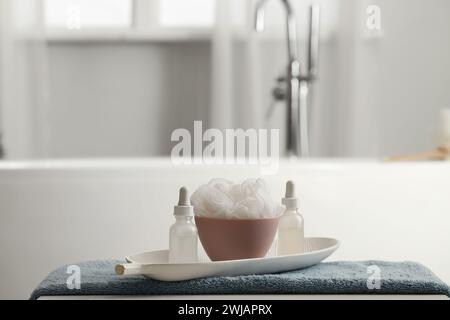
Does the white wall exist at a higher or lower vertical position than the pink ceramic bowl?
higher

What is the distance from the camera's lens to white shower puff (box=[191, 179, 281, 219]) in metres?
0.84

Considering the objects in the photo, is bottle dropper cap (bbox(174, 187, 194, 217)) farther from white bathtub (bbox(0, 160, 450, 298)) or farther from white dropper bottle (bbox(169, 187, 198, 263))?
white bathtub (bbox(0, 160, 450, 298))

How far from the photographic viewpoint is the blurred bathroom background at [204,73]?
8.59ft

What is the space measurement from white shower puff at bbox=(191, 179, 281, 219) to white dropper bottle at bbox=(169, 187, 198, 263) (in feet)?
0.07

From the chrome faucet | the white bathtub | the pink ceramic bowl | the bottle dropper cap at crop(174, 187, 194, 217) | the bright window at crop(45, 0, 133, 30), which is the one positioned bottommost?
the white bathtub

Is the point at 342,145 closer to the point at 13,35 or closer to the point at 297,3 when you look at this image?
the point at 297,3

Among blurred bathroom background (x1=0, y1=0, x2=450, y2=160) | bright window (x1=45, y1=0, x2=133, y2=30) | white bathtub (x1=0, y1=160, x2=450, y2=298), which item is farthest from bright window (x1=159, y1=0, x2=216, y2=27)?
white bathtub (x1=0, y1=160, x2=450, y2=298)

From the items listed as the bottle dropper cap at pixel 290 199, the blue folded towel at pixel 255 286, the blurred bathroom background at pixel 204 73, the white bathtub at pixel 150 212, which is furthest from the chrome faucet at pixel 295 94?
the blue folded towel at pixel 255 286

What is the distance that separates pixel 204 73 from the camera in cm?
269

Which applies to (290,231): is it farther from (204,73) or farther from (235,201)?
(204,73)

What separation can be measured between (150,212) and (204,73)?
3.82 ft

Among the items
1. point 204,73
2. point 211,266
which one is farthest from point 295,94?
point 211,266

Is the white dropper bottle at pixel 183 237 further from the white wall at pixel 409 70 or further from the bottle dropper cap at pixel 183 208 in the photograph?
the white wall at pixel 409 70
